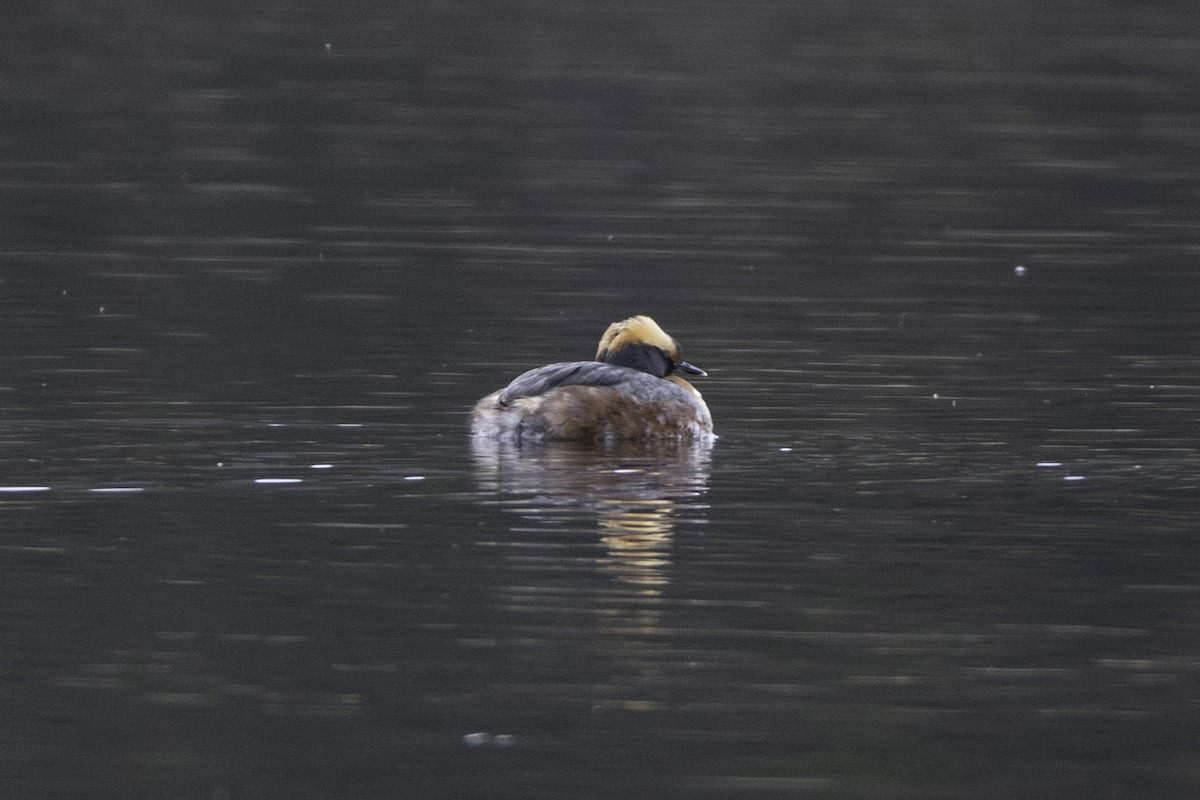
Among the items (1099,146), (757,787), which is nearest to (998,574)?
(757,787)

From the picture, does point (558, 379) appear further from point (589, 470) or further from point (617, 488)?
point (617, 488)

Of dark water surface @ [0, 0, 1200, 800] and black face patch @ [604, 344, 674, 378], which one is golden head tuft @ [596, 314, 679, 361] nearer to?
black face patch @ [604, 344, 674, 378]

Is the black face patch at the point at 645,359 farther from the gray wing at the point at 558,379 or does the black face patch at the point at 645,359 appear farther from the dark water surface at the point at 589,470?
the gray wing at the point at 558,379

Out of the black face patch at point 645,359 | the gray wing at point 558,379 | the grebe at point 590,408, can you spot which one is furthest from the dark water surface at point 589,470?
the black face patch at point 645,359

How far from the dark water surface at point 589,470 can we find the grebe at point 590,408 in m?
0.24

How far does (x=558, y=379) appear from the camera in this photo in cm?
1236

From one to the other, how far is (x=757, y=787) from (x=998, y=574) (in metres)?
2.75

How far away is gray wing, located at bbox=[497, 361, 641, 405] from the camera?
12328 millimetres

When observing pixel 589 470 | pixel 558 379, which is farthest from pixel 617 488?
pixel 558 379

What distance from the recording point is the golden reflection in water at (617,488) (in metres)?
9.62

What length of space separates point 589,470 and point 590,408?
2.52 feet

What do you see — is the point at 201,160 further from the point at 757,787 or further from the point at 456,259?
the point at 757,787

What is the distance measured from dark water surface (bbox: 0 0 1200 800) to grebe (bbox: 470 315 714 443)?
0.24 meters

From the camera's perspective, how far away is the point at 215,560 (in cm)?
942
